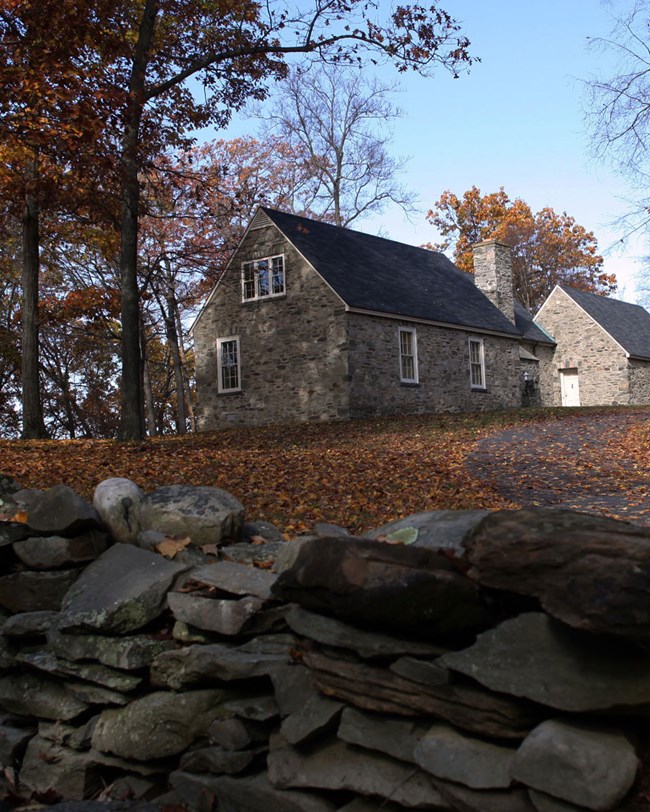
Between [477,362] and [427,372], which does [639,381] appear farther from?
[427,372]

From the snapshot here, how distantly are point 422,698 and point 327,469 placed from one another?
26.2ft

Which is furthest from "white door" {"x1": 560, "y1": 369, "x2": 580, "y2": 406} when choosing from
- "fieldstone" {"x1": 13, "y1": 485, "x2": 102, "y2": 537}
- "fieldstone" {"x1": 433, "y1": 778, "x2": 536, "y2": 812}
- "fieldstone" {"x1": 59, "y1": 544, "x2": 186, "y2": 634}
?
"fieldstone" {"x1": 433, "y1": 778, "x2": 536, "y2": 812}

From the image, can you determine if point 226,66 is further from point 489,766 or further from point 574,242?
point 574,242

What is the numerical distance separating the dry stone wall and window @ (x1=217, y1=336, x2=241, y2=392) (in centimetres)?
2008

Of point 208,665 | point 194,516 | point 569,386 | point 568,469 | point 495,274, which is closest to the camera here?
point 208,665

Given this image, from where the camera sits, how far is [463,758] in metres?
3.23

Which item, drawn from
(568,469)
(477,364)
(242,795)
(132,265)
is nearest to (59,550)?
(242,795)

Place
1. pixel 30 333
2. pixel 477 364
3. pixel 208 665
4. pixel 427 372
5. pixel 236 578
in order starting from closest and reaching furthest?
pixel 208 665, pixel 236 578, pixel 30 333, pixel 427 372, pixel 477 364

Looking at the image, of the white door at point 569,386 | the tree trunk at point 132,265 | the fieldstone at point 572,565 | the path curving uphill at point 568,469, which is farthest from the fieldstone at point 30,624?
the white door at point 569,386

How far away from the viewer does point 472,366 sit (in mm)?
28422

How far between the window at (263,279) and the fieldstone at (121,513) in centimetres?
1914

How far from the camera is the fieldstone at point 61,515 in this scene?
5.36 meters

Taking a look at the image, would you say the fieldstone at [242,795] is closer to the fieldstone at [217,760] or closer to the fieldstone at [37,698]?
Result: the fieldstone at [217,760]

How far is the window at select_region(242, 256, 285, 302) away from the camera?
24.7 m
